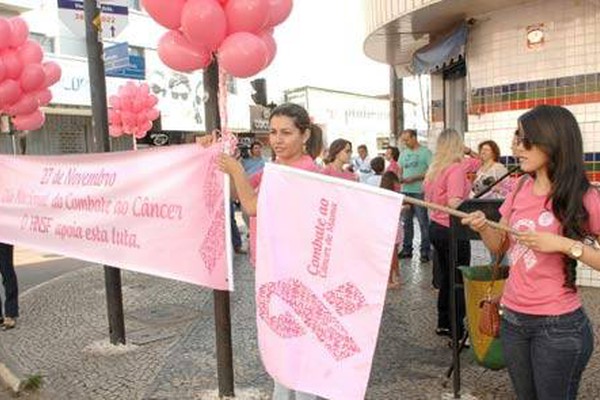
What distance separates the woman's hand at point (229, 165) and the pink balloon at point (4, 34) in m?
3.74

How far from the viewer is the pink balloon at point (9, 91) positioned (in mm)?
5746

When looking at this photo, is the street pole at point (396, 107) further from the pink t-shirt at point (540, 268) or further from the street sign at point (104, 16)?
the pink t-shirt at point (540, 268)

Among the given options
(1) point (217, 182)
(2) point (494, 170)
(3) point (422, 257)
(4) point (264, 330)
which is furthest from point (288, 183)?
(3) point (422, 257)

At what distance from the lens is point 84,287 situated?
8.16 meters

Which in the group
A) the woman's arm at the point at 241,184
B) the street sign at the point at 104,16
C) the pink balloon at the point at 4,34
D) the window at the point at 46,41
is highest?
the window at the point at 46,41

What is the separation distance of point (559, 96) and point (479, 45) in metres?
1.31

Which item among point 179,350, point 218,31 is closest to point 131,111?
point 179,350

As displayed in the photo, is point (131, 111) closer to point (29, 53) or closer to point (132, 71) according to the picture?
→ point (132, 71)

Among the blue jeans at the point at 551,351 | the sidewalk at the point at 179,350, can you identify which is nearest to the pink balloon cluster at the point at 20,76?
the sidewalk at the point at 179,350

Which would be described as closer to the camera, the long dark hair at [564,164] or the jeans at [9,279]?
the long dark hair at [564,164]

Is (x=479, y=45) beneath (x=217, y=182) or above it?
above

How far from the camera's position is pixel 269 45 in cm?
412

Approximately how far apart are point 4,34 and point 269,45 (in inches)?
128

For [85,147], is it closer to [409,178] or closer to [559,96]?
[409,178]
